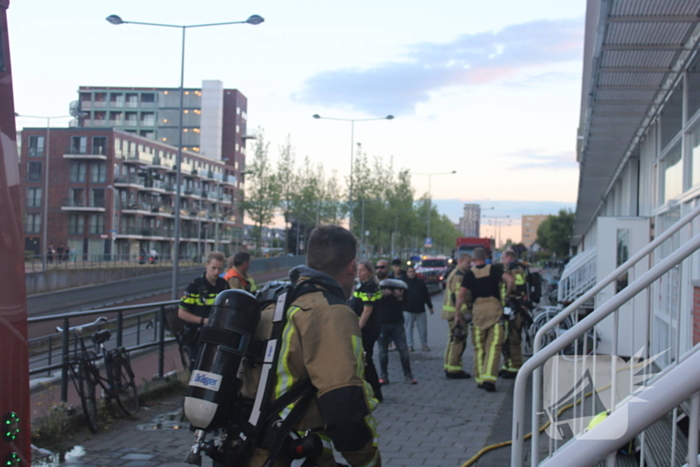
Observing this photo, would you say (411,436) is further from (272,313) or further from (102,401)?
(272,313)

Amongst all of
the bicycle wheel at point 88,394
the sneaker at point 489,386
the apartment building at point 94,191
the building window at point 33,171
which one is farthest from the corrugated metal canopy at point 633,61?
the building window at point 33,171

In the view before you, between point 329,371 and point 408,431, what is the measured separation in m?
5.34

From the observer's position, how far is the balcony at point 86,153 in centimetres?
8000

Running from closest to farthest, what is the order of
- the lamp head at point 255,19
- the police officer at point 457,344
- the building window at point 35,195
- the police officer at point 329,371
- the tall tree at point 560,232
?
the police officer at point 329,371 < the police officer at point 457,344 < the lamp head at point 255,19 < the building window at point 35,195 < the tall tree at point 560,232

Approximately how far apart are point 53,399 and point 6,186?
4.88 metres

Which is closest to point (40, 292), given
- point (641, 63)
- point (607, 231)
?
point (607, 231)

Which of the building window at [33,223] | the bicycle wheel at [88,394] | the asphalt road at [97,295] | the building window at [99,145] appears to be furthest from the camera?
the building window at [99,145]

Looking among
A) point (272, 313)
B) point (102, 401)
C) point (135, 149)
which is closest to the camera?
point (272, 313)

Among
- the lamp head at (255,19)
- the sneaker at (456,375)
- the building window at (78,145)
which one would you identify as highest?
the building window at (78,145)

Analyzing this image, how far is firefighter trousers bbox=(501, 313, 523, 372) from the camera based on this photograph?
37.4 ft

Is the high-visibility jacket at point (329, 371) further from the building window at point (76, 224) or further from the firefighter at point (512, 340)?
the building window at point (76, 224)

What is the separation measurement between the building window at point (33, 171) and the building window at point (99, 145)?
6.05 meters

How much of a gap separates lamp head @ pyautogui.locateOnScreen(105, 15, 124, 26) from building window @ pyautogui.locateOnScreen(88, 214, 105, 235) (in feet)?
205

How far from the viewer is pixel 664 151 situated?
11836 mm
